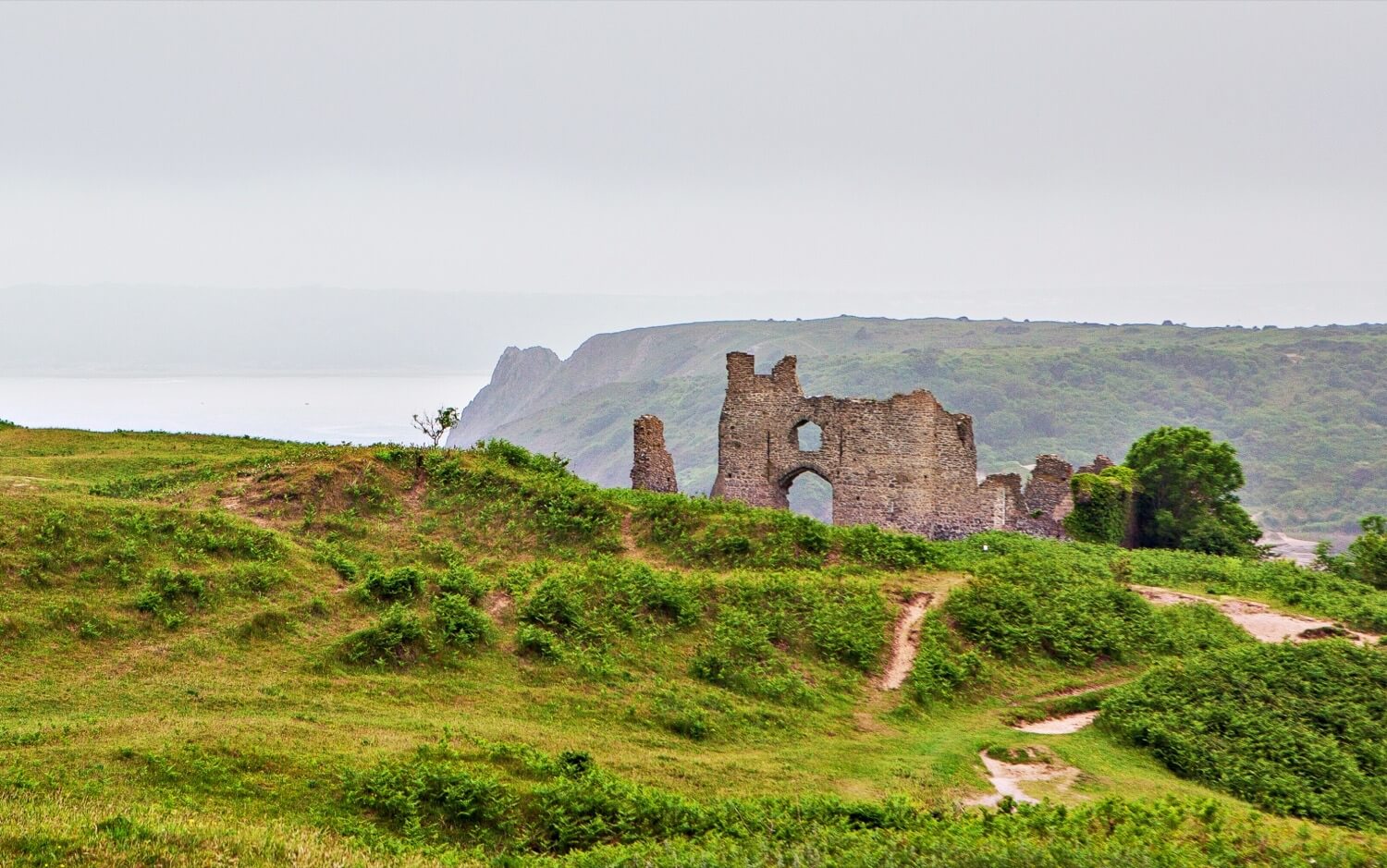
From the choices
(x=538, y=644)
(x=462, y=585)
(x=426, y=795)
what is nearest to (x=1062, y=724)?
(x=538, y=644)

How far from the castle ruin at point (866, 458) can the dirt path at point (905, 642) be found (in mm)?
11195

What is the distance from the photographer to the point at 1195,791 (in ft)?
49.9

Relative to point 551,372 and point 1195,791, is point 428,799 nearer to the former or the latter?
point 1195,791

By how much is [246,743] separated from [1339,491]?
107749 mm

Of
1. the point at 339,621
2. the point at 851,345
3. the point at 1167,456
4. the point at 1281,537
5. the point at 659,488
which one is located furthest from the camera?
the point at 851,345

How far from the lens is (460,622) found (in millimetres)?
17344

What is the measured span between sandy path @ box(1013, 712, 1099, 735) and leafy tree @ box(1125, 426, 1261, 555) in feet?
55.7

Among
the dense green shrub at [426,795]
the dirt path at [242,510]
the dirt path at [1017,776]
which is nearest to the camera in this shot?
the dense green shrub at [426,795]

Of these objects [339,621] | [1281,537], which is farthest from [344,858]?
[1281,537]

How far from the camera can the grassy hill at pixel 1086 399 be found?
356 ft

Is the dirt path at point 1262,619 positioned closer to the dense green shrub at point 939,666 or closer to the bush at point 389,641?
the dense green shrub at point 939,666

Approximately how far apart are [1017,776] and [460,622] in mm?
7809

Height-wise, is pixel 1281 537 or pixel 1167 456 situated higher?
pixel 1167 456

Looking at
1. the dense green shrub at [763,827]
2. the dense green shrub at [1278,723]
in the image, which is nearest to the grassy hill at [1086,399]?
the dense green shrub at [1278,723]
